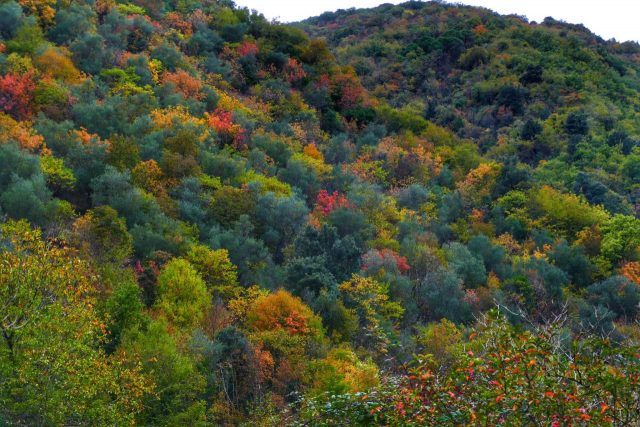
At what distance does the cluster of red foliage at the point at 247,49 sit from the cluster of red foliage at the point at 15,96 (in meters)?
25.3

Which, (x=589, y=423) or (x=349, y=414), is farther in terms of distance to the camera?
(x=349, y=414)

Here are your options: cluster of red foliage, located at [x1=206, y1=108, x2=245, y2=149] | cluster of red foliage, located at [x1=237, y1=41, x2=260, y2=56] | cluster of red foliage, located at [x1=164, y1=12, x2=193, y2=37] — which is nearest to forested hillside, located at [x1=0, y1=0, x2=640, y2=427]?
cluster of red foliage, located at [x1=206, y1=108, x2=245, y2=149]

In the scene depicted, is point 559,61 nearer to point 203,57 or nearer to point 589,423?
point 203,57

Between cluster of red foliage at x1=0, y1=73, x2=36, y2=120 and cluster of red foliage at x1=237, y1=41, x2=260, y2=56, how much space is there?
83.1 feet

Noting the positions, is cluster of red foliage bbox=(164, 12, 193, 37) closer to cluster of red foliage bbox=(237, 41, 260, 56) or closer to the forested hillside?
the forested hillside

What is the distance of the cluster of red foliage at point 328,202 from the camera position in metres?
43.4

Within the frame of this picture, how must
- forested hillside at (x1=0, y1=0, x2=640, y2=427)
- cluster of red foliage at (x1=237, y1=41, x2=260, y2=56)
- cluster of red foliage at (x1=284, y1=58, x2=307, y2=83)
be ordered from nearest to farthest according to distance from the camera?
forested hillside at (x1=0, y1=0, x2=640, y2=427)
cluster of red foliage at (x1=237, y1=41, x2=260, y2=56)
cluster of red foliage at (x1=284, y1=58, x2=307, y2=83)

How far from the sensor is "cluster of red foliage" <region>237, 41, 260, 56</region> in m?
62.5

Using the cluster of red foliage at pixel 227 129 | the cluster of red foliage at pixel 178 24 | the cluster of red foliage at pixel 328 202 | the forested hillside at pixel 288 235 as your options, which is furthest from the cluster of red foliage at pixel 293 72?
the cluster of red foliage at pixel 328 202

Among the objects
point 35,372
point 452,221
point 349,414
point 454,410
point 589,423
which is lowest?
point 452,221

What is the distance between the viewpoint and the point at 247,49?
206 ft

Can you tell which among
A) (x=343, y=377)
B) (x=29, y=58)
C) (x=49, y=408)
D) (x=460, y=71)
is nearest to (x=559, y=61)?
(x=460, y=71)

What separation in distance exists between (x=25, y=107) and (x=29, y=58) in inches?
208

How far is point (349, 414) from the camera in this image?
9078mm
